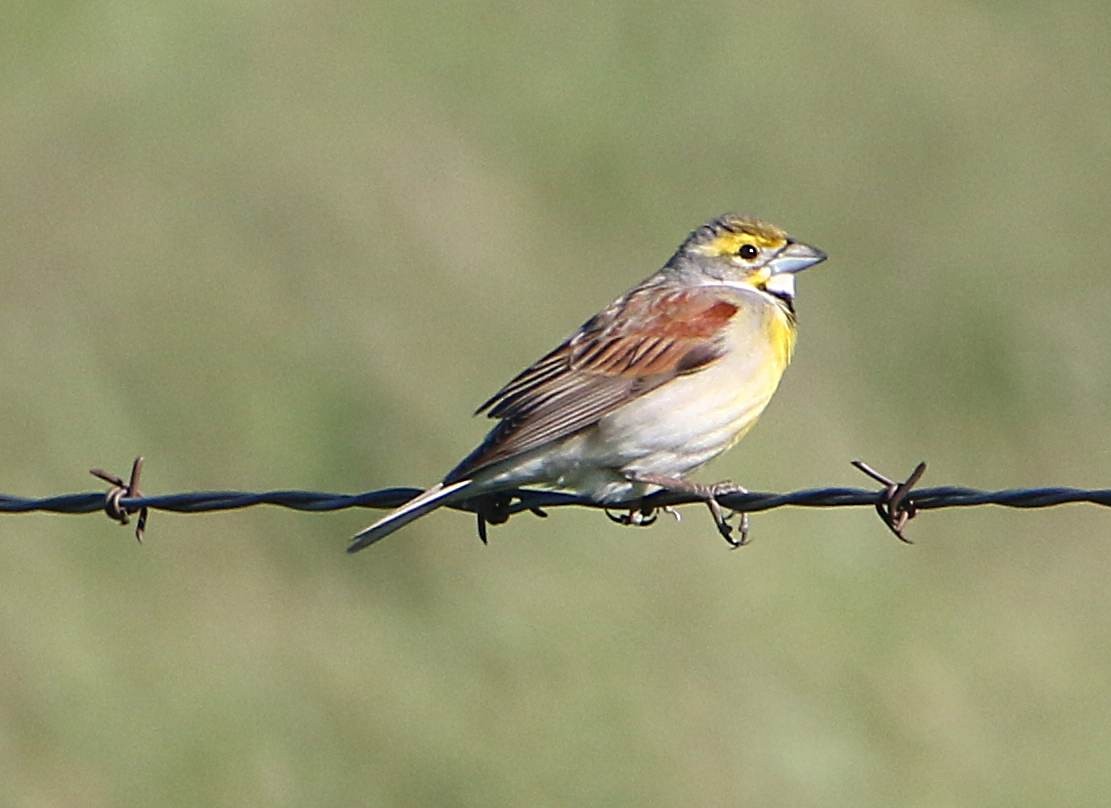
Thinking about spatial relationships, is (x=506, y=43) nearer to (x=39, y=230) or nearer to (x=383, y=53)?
(x=383, y=53)

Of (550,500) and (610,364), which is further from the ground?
(610,364)

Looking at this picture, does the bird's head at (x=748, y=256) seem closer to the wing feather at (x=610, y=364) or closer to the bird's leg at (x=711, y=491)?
the wing feather at (x=610, y=364)

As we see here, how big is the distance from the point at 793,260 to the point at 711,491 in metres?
1.94

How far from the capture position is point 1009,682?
984 centimetres

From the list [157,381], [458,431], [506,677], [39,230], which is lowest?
[506,677]

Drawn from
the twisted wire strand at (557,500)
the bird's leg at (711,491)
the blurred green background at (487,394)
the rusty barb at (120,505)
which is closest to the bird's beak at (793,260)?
the bird's leg at (711,491)

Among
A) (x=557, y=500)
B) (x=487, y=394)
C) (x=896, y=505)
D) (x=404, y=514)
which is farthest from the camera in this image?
(x=487, y=394)

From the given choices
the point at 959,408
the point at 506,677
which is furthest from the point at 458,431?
the point at 959,408

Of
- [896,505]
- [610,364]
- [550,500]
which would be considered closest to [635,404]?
[610,364]

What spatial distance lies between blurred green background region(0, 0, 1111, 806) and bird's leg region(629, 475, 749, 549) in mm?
1696

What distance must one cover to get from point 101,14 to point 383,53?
68.1 inches

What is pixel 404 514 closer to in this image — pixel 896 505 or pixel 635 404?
pixel 635 404

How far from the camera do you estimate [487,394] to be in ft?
34.5

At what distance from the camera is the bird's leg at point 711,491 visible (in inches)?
287
